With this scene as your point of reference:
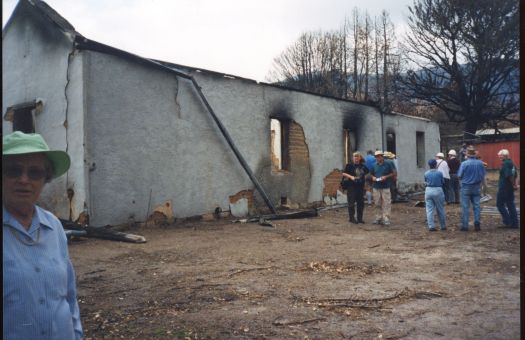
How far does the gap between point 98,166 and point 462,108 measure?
27.4 m

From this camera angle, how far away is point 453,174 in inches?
530

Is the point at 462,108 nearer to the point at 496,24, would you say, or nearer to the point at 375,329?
the point at 496,24

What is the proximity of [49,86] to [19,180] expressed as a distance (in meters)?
8.14

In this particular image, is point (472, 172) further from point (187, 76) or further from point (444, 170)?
point (187, 76)

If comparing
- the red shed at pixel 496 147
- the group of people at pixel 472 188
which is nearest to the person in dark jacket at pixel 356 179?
the group of people at pixel 472 188

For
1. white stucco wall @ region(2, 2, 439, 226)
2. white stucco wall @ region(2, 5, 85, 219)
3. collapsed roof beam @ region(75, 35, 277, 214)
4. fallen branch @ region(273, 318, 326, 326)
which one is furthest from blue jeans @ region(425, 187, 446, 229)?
white stucco wall @ region(2, 5, 85, 219)

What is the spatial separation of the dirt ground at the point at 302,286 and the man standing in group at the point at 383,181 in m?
1.22

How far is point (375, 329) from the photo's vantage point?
138 inches

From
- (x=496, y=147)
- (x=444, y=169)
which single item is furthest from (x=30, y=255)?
(x=496, y=147)

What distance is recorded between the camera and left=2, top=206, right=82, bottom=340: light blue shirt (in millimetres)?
1621

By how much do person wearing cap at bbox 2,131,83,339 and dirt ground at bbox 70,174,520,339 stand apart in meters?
1.80

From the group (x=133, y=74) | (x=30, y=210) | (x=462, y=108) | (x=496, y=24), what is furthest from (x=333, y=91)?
(x=30, y=210)

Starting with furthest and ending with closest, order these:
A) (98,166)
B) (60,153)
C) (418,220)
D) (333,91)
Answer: (333,91)
(418,220)
(98,166)
(60,153)

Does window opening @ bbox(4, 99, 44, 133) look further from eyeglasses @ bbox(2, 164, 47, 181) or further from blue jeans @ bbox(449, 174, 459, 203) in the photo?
blue jeans @ bbox(449, 174, 459, 203)
